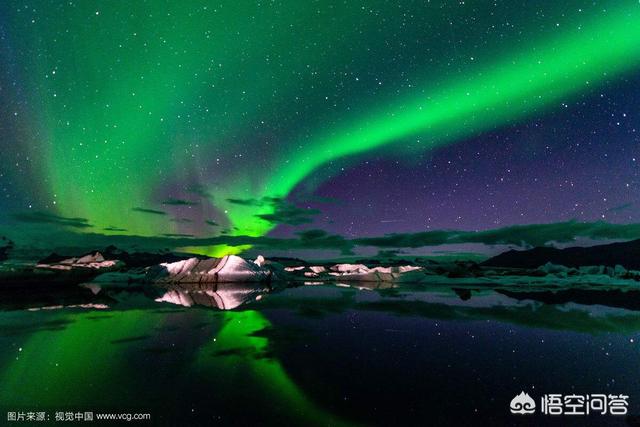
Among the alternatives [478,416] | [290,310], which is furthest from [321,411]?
[290,310]

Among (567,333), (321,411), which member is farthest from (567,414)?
(567,333)

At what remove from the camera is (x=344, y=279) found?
49312 millimetres

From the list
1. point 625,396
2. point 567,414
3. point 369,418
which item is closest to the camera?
point 369,418

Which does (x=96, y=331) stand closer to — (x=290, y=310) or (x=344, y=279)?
(x=290, y=310)

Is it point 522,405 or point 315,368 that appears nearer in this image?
point 522,405

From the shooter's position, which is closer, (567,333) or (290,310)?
(567,333)

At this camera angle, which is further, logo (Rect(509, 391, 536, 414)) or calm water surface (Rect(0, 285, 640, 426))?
logo (Rect(509, 391, 536, 414))

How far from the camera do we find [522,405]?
5219mm

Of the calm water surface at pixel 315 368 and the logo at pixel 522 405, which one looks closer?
the calm water surface at pixel 315 368

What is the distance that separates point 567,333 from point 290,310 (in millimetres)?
10190

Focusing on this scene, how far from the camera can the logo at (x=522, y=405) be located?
510 cm

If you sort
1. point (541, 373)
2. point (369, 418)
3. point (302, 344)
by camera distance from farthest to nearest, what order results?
point (302, 344)
point (541, 373)
point (369, 418)

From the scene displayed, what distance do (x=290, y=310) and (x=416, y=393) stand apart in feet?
33.4

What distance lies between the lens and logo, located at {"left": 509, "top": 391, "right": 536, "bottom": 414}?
5102 millimetres
